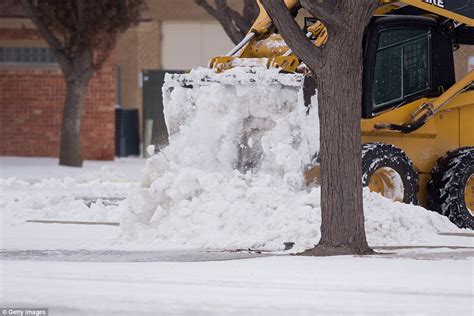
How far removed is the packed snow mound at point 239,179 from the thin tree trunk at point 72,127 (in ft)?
55.8

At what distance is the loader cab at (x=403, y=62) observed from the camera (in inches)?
701

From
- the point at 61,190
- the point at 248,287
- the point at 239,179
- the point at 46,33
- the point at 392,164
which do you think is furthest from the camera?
the point at 46,33

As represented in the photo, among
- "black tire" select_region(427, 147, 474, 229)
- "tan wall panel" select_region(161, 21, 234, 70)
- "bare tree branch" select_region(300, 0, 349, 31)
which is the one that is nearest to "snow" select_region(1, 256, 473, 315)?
"bare tree branch" select_region(300, 0, 349, 31)

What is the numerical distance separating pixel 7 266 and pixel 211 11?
17.8 meters

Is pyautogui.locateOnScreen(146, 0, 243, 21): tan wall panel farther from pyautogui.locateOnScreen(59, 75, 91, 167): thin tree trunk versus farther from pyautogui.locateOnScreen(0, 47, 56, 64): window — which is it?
pyautogui.locateOnScreen(59, 75, 91, 167): thin tree trunk

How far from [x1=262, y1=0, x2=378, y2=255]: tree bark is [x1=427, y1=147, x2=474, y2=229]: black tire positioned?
3538 mm

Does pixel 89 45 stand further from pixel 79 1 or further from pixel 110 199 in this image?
pixel 110 199

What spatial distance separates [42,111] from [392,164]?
75.4 feet

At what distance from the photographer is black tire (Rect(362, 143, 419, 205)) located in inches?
667

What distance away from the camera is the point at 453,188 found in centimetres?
1773

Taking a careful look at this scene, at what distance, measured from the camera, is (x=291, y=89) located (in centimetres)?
1695

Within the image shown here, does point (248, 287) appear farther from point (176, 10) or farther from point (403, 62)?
point (176, 10)

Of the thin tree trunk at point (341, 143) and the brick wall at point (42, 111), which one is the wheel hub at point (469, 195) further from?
the brick wall at point (42, 111)

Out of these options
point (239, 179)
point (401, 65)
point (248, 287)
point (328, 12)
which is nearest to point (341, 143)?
point (328, 12)
